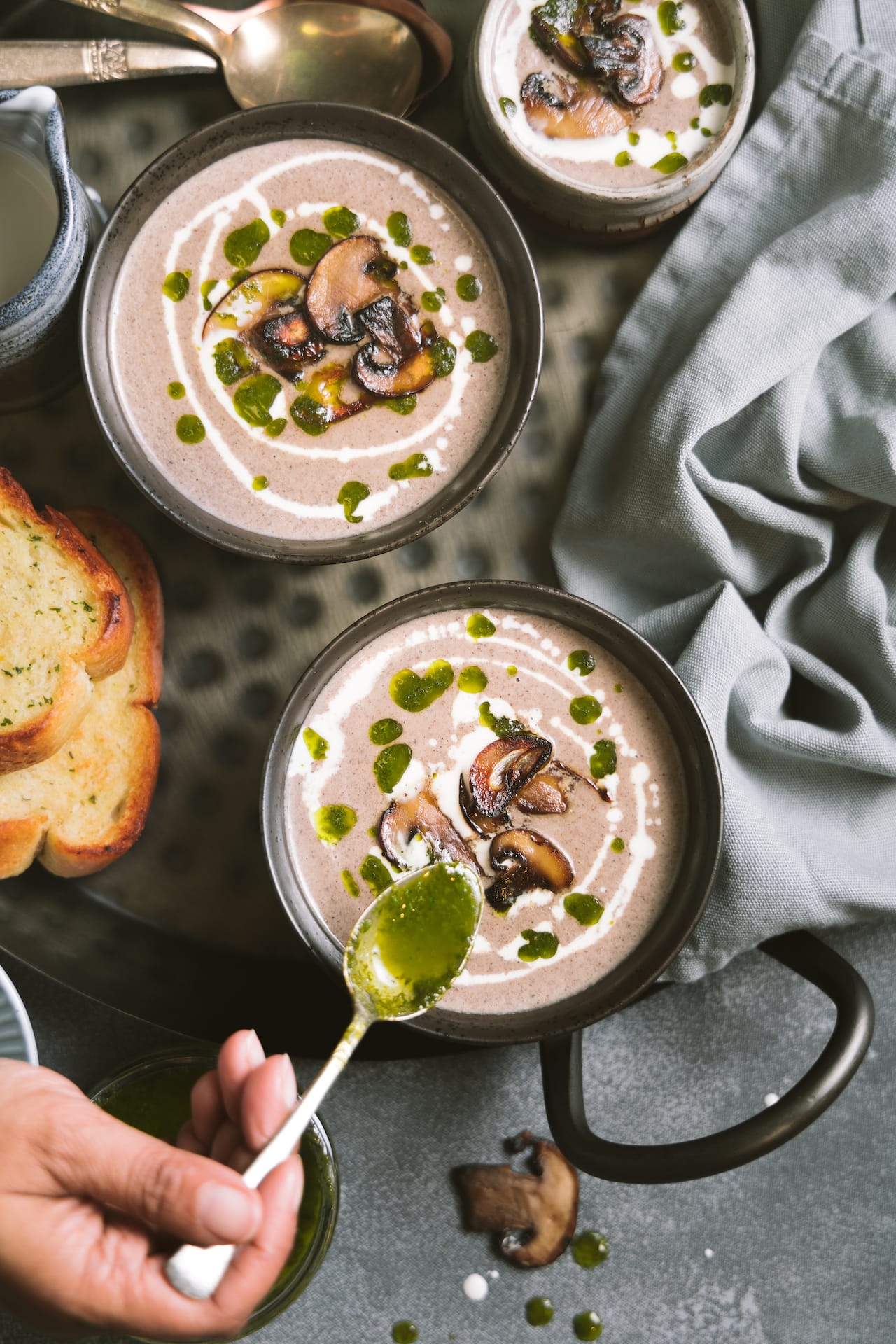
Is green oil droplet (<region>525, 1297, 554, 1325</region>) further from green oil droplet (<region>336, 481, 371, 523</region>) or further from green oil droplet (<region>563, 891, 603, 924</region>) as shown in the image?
green oil droplet (<region>336, 481, 371, 523</region>)

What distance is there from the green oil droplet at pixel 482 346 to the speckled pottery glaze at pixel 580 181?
0.30 m

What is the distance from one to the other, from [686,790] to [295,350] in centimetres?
96

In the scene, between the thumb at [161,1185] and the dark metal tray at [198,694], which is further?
the dark metal tray at [198,694]

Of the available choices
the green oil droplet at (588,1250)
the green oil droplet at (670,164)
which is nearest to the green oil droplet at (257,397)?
the green oil droplet at (670,164)

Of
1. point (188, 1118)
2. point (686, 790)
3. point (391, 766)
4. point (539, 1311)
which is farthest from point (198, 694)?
point (539, 1311)

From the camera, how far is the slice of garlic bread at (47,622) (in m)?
1.82

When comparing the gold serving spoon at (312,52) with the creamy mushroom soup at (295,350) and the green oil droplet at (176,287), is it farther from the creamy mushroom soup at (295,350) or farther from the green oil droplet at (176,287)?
the green oil droplet at (176,287)

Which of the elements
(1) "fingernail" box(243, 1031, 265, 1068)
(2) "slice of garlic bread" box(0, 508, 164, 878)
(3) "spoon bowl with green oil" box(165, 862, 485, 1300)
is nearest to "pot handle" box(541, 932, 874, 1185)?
(3) "spoon bowl with green oil" box(165, 862, 485, 1300)

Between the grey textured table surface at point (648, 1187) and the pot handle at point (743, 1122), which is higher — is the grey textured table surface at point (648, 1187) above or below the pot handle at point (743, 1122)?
below

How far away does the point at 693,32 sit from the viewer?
200 centimetres

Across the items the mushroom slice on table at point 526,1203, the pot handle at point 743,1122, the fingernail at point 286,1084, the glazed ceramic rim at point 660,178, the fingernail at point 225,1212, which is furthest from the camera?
the mushroom slice on table at point 526,1203

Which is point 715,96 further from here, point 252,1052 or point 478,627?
point 252,1052

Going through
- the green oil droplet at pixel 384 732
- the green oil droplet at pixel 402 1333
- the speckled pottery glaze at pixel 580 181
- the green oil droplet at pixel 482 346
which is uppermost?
the speckled pottery glaze at pixel 580 181

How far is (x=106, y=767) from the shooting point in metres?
1.94
